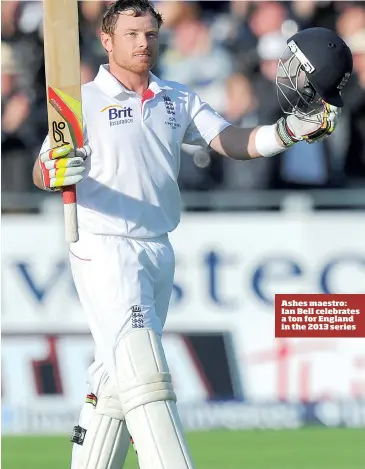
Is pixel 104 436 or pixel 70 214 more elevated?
pixel 70 214

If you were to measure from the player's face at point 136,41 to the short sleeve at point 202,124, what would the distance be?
30 centimetres

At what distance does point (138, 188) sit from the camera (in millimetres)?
5027

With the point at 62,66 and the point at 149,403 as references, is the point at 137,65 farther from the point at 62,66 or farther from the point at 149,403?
the point at 149,403

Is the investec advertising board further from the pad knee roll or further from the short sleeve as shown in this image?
the pad knee roll

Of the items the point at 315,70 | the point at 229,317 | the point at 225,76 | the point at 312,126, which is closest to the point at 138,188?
the point at 312,126

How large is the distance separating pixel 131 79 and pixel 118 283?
815 mm

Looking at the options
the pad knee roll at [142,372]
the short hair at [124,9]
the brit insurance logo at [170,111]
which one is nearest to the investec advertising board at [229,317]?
the brit insurance logo at [170,111]

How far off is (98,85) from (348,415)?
336 centimetres

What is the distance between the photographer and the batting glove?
488 centimetres

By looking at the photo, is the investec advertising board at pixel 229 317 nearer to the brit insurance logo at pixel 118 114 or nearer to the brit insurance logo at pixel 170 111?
the brit insurance logo at pixel 170 111

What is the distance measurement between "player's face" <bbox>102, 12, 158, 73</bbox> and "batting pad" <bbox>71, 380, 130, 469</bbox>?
50.3 inches

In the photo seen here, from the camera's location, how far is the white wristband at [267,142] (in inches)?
199

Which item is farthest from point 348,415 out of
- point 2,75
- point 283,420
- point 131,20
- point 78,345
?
point 131,20
